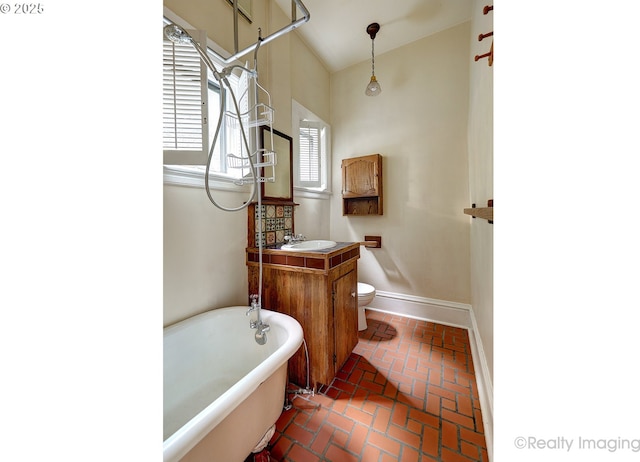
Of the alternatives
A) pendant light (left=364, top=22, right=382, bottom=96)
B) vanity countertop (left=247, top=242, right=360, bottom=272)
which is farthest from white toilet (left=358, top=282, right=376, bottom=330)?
pendant light (left=364, top=22, right=382, bottom=96)

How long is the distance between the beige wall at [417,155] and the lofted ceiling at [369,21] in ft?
0.32

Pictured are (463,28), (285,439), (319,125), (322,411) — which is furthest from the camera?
(319,125)

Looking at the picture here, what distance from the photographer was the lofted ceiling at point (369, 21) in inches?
77.4

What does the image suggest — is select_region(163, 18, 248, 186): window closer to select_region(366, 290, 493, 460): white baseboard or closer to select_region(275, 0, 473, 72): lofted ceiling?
select_region(275, 0, 473, 72): lofted ceiling

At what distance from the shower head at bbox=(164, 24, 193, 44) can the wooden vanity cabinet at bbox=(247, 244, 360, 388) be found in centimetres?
117

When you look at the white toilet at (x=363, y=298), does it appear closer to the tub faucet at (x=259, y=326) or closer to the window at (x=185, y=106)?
the tub faucet at (x=259, y=326)

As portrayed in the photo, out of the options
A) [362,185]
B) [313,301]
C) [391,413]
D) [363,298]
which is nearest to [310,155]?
[362,185]

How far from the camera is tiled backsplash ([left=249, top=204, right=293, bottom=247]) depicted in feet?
5.49

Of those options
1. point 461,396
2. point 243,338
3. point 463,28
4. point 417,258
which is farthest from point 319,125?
point 461,396

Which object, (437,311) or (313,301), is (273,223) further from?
(437,311)
